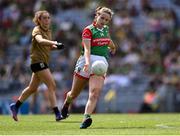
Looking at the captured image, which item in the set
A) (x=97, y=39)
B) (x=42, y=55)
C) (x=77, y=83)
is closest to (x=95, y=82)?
(x=97, y=39)

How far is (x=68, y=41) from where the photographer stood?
30.3 m

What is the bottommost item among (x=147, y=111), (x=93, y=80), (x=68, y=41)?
(x=147, y=111)

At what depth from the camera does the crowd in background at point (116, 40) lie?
91.4 ft

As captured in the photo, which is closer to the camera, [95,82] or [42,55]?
[95,82]

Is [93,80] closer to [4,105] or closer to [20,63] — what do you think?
[4,105]

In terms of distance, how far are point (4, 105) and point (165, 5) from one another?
10430 mm

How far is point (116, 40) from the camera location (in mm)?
29594

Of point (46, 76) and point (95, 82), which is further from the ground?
point (95, 82)

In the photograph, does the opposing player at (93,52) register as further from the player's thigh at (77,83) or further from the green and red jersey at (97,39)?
the player's thigh at (77,83)

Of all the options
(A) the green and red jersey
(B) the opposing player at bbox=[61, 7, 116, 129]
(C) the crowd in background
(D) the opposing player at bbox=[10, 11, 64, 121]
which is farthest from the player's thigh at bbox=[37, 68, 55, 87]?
(C) the crowd in background

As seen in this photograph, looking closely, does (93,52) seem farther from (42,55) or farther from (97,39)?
(42,55)

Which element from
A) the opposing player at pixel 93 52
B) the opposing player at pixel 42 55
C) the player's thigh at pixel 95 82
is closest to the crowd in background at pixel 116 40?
the opposing player at pixel 42 55

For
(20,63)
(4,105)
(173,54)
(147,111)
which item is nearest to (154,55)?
(173,54)

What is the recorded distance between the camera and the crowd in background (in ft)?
91.4
